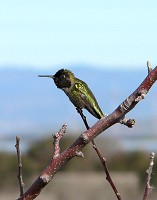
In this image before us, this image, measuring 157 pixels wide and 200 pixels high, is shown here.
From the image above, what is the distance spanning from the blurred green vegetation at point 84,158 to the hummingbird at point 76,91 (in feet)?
111

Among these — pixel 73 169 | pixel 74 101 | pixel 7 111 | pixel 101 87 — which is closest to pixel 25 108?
pixel 7 111

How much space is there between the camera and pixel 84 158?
44.3 metres

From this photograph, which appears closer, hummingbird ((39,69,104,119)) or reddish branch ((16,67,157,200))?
reddish branch ((16,67,157,200))

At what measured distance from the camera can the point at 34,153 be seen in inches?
1753

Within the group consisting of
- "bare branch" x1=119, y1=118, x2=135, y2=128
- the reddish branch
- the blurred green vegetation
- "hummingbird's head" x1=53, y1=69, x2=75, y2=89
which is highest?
the blurred green vegetation

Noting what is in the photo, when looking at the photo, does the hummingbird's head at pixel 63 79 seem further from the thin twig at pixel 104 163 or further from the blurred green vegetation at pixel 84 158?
the blurred green vegetation at pixel 84 158

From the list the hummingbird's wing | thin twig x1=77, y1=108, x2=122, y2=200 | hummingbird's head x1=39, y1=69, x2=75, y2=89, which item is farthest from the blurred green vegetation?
hummingbird's head x1=39, y1=69, x2=75, y2=89

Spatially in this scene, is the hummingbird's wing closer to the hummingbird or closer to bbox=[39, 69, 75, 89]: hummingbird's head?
the hummingbird

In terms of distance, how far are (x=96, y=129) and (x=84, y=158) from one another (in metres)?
41.4

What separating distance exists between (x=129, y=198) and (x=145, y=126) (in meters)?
91.8

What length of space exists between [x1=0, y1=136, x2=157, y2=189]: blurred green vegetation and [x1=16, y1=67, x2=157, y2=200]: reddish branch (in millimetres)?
34376

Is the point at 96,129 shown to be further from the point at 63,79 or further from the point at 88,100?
the point at 88,100

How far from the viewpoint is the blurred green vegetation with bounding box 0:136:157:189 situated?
3981cm

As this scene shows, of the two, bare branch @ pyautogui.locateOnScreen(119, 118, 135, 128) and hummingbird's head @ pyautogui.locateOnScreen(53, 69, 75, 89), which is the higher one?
hummingbird's head @ pyautogui.locateOnScreen(53, 69, 75, 89)
